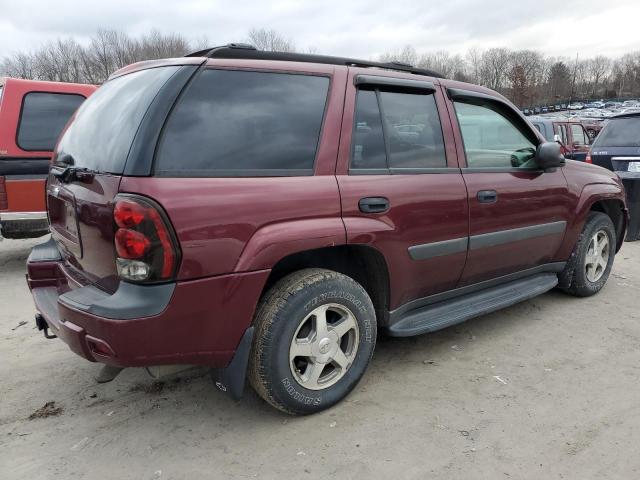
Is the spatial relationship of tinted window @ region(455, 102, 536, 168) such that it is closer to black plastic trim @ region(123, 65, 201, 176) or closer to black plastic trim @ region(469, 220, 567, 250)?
black plastic trim @ region(469, 220, 567, 250)

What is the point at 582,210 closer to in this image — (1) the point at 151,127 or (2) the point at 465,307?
(2) the point at 465,307

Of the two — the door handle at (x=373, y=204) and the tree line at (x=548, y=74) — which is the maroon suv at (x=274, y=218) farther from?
the tree line at (x=548, y=74)

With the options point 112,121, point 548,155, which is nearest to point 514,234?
point 548,155

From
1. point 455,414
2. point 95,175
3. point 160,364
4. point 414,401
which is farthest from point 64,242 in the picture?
point 455,414

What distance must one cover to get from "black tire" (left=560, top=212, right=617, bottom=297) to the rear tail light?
11.8ft

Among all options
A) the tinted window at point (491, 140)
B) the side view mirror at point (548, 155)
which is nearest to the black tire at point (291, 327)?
the tinted window at point (491, 140)

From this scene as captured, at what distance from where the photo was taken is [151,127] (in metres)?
2.19

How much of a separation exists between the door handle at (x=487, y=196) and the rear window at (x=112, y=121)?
2041 mm

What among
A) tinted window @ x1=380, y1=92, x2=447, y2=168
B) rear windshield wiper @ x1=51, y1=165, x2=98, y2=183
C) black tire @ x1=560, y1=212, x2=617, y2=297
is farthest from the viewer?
black tire @ x1=560, y1=212, x2=617, y2=297

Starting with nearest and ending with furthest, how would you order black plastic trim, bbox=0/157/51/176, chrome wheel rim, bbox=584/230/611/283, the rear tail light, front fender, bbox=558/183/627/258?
the rear tail light
front fender, bbox=558/183/627/258
chrome wheel rim, bbox=584/230/611/283
black plastic trim, bbox=0/157/51/176

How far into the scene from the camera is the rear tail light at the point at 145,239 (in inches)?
82.0

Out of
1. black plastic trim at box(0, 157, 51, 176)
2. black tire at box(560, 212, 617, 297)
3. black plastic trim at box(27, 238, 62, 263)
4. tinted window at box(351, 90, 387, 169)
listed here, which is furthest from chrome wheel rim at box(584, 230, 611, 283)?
black plastic trim at box(0, 157, 51, 176)

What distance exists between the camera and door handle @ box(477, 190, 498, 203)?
3297 millimetres

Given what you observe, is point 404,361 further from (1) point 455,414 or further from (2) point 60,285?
(2) point 60,285
